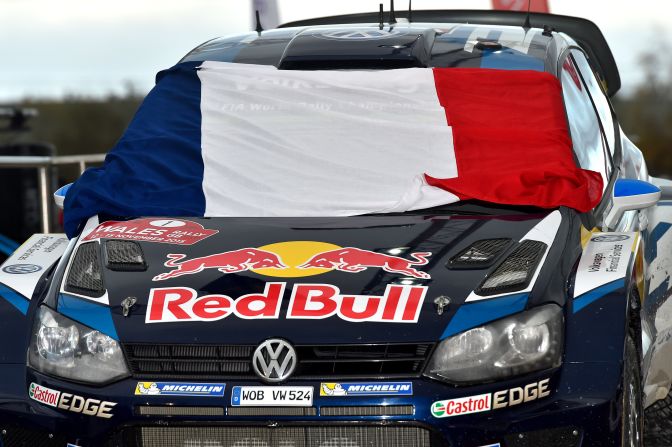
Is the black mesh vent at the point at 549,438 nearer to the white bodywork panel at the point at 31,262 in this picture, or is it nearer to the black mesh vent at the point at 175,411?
the black mesh vent at the point at 175,411

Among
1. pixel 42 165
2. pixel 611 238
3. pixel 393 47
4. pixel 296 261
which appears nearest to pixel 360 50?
pixel 393 47

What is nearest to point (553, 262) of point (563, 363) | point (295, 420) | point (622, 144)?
point (563, 363)

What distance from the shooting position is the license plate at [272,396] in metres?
3.97

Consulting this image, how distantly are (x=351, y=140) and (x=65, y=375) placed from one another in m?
1.66

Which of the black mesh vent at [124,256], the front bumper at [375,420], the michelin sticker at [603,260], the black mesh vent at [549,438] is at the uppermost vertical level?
the black mesh vent at [124,256]

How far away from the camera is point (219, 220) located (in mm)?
4996

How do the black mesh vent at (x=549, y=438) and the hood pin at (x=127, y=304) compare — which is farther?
the hood pin at (x=127, y=304)

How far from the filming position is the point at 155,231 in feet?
15.8

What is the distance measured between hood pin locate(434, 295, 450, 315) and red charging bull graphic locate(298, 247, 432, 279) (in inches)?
5.3

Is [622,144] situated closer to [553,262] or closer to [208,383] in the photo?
[553,262]

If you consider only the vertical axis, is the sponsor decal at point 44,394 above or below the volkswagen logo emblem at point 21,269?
below

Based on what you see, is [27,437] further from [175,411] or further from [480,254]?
[480,254]

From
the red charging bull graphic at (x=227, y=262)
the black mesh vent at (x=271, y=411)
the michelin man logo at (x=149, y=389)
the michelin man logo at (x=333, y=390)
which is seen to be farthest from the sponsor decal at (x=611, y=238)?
the michelin man logo at (x=149, y=389)

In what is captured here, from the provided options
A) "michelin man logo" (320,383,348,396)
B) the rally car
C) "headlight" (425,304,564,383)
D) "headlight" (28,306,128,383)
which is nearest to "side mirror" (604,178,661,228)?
the rally car
